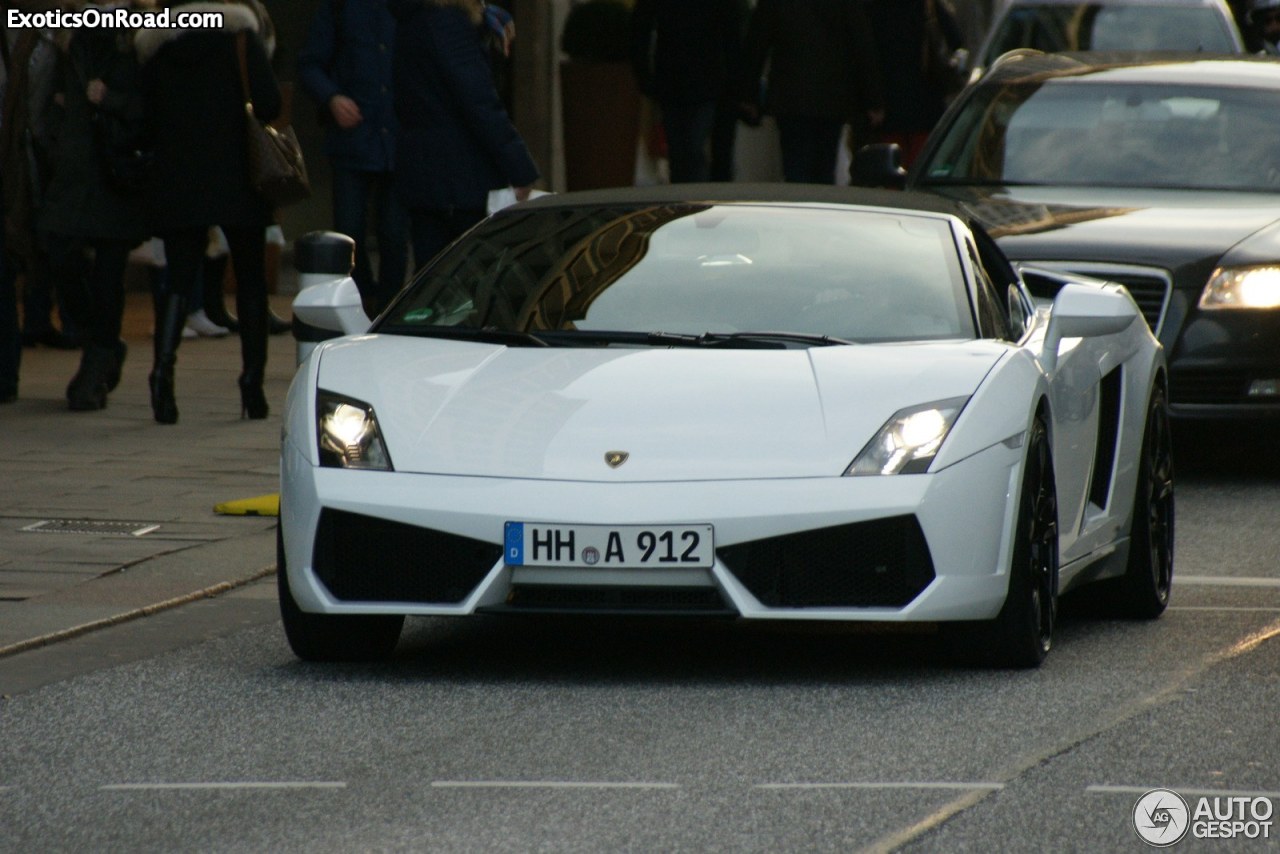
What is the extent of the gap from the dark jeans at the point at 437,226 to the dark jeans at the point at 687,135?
6.15 m

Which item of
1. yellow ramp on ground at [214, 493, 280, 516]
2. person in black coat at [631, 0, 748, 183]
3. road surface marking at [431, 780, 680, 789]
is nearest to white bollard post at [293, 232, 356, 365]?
yellow ramp on ground at [214, 493, 280, 516]

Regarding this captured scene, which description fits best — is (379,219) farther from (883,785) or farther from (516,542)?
(883,785)

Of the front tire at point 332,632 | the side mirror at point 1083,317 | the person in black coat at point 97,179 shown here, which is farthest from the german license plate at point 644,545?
the person in black coat at point 97,179

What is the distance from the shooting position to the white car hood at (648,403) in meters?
6.32

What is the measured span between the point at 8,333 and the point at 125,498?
318 cm

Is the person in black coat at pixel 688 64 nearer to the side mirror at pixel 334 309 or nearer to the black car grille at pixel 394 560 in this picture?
the side mirror at pixel 334 309

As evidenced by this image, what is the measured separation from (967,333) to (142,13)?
6403 millimetres

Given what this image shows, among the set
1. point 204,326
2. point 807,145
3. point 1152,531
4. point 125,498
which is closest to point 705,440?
point 1152,531

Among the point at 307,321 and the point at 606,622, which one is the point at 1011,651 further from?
the point at 307,321

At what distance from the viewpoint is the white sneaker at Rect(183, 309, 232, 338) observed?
53.5 feet

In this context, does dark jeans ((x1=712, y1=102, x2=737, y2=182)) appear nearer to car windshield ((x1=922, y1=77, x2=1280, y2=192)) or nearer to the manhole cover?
car windshield ((x1=922, y1=77, x2=1280, y2=192))

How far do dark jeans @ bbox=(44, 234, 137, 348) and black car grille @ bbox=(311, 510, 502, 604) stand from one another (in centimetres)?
624

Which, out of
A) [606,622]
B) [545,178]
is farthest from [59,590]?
[545,178]

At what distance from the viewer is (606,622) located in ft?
24.6
